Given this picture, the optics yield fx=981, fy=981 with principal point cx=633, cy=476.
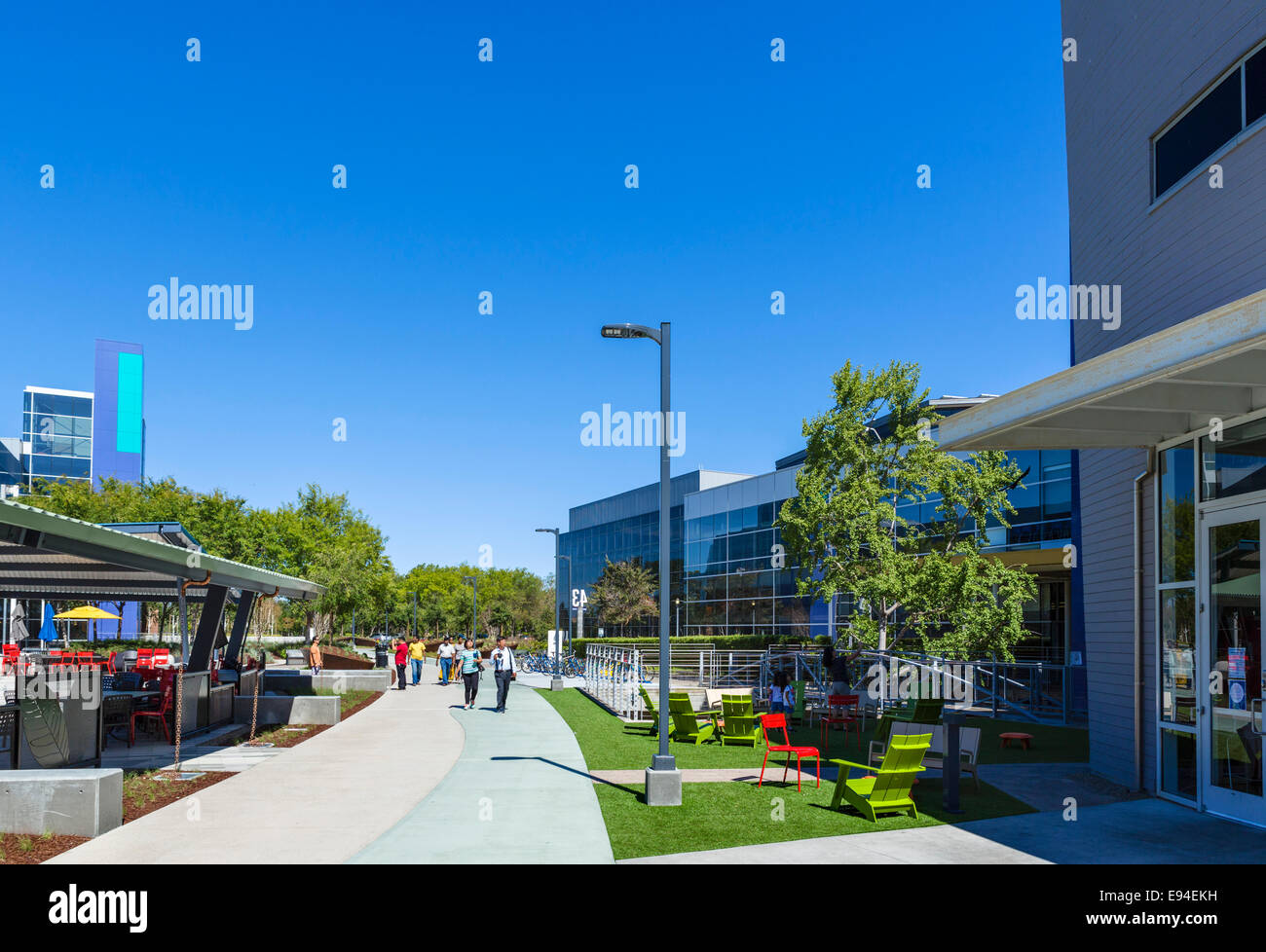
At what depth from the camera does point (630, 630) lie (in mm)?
65188

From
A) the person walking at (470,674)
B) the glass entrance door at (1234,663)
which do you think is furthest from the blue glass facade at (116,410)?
the glass entrance door at (1234,663)

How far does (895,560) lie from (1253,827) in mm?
17768

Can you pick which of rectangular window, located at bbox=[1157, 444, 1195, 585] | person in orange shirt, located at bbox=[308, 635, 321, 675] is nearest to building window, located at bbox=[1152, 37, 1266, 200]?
rectangular window, located at bbox=[1157, 444, 1195, 585]

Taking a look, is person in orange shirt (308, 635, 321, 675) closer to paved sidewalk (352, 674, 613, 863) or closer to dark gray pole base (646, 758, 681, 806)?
paved sidewalk (352, 674, 613, 863)

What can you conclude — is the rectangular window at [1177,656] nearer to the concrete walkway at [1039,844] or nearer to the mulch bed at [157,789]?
the concrete walkway at [1039,844]

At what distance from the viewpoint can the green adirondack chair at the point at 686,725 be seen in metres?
17.4

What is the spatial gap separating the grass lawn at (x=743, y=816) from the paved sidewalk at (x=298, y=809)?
240 centimetres

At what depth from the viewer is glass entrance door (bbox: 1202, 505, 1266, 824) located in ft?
30.7

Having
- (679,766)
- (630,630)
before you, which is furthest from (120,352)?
(679,766)

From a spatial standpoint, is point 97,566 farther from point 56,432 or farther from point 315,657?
point 56,432

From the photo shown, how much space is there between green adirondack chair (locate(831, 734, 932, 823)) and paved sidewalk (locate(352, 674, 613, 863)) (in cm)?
277

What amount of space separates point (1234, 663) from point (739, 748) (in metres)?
9.02

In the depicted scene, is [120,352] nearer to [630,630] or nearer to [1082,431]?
[630,630]

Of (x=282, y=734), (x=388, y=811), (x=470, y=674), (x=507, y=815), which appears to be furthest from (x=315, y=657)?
(x=507, y=815)
